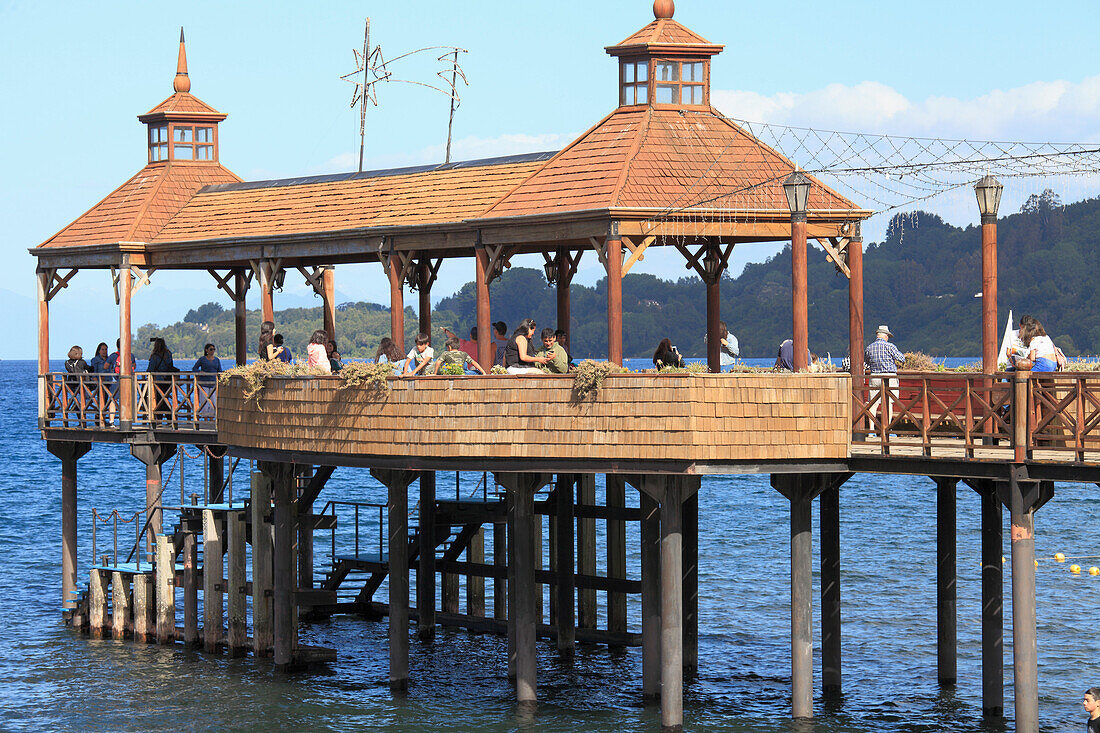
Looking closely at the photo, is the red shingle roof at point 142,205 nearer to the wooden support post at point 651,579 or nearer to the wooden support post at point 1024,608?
the wooden support post at point 651,579

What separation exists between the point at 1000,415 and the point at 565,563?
30.1ft

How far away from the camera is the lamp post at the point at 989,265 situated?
1872 cm

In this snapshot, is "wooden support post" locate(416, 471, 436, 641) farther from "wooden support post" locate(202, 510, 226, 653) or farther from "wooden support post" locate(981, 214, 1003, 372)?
"wooden support post" locate(981, 214, 1003, 372)

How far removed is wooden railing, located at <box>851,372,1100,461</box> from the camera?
17.8 metres

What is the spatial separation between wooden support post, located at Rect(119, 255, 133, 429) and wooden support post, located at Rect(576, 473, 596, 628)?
827 cm

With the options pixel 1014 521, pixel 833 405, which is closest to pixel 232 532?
pixel 833 405

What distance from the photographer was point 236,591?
2642 centimetres

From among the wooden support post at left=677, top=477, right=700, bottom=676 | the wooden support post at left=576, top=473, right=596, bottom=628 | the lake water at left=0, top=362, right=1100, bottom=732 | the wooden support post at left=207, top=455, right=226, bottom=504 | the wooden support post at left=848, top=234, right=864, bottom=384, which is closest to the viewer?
the wooden support post at left=848, top=234, right=864, bottom=384

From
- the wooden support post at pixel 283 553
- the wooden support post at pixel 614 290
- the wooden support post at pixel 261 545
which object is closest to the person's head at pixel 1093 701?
the wooden support post at pixel 614 290

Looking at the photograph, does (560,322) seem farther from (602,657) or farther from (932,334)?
(932,334)

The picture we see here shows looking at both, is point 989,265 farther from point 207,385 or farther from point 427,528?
point 207,385

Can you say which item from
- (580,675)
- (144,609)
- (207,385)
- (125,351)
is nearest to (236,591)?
(144,609)

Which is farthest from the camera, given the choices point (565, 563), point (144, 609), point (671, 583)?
point (144, 609)

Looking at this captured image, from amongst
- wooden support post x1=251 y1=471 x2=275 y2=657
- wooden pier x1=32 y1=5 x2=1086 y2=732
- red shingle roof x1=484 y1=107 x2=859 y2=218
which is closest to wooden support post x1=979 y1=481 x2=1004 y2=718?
wooden pier x1=32 y1=5 x2=1086 y2=732
